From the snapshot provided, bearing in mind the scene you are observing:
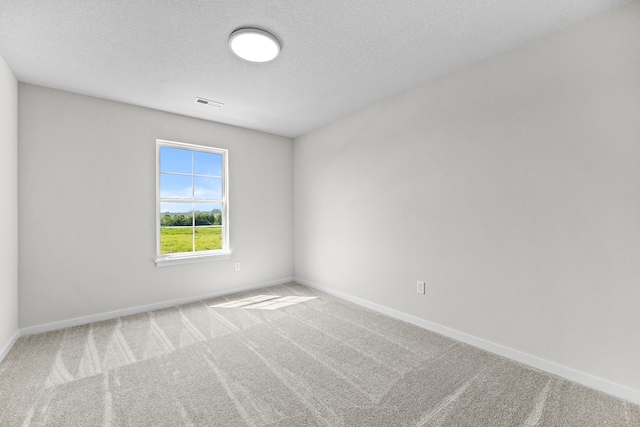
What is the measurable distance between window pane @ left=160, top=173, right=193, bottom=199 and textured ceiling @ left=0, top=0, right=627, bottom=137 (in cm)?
100

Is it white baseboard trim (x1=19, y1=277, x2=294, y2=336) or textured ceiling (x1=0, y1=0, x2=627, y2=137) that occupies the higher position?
textured ceiling (x1=0, y1=0, x2=627, y2=137)

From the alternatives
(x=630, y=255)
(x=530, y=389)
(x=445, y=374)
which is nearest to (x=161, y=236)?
(x=445, y=374)

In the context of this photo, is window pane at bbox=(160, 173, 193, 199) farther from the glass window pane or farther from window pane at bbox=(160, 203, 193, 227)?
the glass window pane

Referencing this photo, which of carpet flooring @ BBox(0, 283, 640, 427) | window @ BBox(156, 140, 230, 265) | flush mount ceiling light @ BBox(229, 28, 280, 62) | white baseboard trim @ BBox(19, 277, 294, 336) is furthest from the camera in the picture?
window @ BBox(156, 140, 230, 265)

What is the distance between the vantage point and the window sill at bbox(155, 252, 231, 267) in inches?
133

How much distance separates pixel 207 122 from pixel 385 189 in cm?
263

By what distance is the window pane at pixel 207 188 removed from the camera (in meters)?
3.76

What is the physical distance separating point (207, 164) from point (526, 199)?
3733 millimetres

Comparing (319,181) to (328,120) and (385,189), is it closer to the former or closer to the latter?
(328,120)

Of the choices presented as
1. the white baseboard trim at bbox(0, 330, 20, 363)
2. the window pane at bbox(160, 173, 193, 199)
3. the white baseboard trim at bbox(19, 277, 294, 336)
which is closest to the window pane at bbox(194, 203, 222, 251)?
the window pane at bbox(160, 173, 193, 199)

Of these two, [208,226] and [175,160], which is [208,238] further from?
[175,160]

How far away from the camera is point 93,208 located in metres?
2.97

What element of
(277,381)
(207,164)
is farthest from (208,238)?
(277,381)

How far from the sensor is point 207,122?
378 cm
